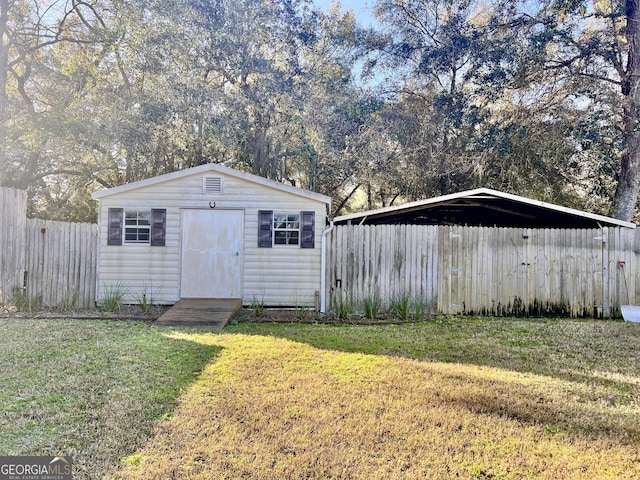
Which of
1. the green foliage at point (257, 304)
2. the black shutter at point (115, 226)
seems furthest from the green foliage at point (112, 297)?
the green foliage at point (257, 304)

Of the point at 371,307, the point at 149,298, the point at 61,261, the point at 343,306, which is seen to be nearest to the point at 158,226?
the point at 149,298

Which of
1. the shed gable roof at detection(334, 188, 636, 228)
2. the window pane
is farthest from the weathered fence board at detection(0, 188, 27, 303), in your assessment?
the shed gable roof at detection(334, 188, 636, 228)

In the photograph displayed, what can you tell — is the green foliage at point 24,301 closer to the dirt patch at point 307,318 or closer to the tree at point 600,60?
the dirt patch at point 307,318

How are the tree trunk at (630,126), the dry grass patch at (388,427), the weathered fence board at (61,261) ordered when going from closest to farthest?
1. the dry grass patch at (388,427)
2. the weathered fence board at (61,261)
3. the tree trunk at (630,126)

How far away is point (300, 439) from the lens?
8.89 feet

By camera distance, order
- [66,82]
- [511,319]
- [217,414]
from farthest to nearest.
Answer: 1. [66,82]
2. [511,319]
3. [217,414]

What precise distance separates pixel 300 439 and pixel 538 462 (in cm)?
151

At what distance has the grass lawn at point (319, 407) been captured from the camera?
2.45 meters

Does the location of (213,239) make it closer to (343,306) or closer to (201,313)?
(201,313)

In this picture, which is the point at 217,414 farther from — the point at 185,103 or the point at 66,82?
the point at 66,82

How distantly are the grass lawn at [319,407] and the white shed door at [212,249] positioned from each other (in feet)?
9.75

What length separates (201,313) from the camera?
712 cm

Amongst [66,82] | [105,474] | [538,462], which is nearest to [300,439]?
[105,474]

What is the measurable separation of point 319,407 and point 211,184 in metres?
6.44
